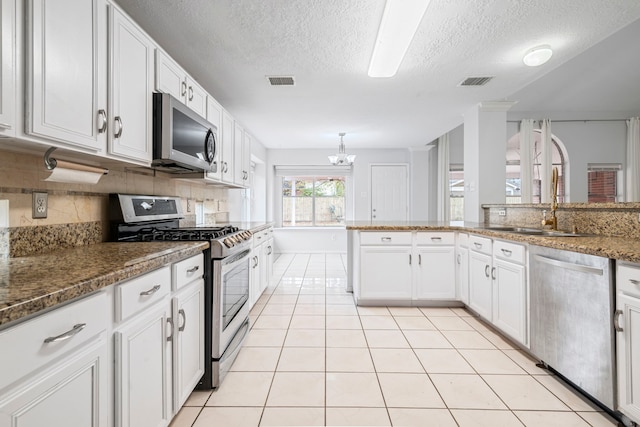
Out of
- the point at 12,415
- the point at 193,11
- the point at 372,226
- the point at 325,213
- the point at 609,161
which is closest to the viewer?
the point at 12,415

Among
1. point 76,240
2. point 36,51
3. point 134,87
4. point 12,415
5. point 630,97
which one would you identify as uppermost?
point 630,97

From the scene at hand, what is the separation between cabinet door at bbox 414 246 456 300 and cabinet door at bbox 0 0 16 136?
3069 millimetres

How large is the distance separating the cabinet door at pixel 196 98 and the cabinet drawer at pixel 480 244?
2.63m

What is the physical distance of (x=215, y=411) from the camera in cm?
159

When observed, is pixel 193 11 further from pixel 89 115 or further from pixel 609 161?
pixel 609 161

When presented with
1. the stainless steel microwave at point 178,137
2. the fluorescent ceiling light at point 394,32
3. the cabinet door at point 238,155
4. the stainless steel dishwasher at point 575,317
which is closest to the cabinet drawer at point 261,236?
the cabinet door at point 238,155

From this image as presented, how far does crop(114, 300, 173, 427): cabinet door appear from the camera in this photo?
1.04 m

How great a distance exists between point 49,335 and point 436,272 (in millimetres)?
3090

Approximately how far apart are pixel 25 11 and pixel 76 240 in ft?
3.48

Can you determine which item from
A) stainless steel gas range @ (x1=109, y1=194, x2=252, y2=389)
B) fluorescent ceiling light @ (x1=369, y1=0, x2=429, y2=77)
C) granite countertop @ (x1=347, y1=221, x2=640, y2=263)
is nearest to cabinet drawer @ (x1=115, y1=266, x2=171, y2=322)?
stainless steel gas range @ (x1=109, y1=194, x2=252, y2=389)

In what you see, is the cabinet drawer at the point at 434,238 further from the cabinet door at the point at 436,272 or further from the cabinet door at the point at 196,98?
the cabinet door at the point at 196,98

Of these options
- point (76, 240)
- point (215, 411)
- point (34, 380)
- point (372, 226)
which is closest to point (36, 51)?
point (76, 240)

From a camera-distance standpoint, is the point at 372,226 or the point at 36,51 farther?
the point at 372,226

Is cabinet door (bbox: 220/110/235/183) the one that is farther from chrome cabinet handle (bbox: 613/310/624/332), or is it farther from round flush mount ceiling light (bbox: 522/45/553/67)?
chrome cabinet handle (bbox: 613/310/624/332)
